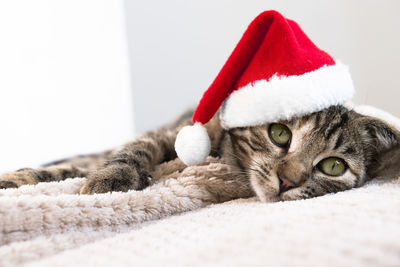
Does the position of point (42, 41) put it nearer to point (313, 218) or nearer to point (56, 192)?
point (56, 192)

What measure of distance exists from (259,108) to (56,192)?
55cm

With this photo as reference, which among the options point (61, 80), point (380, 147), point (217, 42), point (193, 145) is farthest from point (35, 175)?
point (217, 42)

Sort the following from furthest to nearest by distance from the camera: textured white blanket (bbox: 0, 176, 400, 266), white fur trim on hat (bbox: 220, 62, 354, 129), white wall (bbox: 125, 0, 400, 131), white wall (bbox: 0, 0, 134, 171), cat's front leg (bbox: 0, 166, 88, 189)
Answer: white wall (bbox: 0, 0, 134, 171)
white wall (bbox: 125, 0, 400, 131)
cat's front leg (bbox: 0, 166, 88, 189)
white fur trim on hat (bbox: 220, 62, 354, 129)
textured white blanket (bbox: 0, 176, 400, 266)

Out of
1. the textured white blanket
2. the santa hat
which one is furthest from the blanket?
the santa hat

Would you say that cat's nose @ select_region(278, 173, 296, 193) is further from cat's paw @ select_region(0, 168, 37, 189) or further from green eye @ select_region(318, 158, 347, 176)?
cat's paw @ select_region(0, 168, 37, 189)

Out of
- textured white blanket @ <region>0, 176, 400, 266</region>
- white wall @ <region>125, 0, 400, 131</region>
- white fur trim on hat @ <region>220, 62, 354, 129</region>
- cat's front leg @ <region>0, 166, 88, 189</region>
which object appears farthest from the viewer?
white wall @ <region>125, 0, 400, 131</region>

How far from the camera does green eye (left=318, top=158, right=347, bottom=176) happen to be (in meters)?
0.93

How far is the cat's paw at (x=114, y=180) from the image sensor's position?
85cm

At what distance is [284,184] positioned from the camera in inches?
34.4

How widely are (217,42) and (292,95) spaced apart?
58.9 inches

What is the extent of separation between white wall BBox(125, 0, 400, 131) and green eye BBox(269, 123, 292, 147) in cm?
76

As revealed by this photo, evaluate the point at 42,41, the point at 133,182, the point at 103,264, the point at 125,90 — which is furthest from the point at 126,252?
the point at 125,90

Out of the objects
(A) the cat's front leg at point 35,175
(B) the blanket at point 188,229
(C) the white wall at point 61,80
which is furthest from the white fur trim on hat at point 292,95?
(C) the white wall at point 61,80

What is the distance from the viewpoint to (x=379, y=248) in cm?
41
